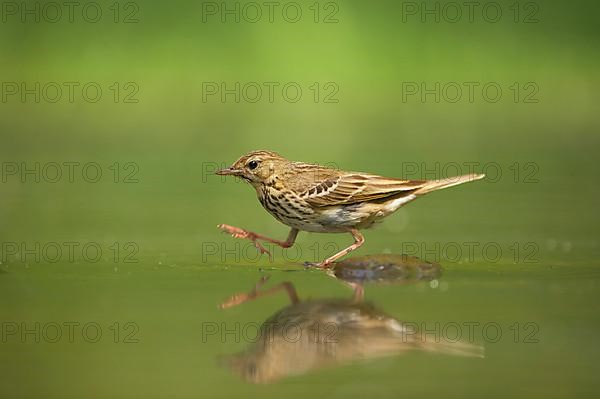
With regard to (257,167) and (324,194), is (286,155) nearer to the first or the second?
(257,167)

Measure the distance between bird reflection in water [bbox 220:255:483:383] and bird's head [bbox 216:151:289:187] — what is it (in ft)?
6.97

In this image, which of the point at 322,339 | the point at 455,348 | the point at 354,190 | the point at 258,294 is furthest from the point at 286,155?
the point at 455,348

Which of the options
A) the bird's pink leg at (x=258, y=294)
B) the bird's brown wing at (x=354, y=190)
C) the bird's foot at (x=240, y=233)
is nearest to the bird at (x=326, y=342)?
the bird's pink leg at (x=258, y=294)

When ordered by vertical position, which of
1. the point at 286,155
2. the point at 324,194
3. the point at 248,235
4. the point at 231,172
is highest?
the point at 286,155

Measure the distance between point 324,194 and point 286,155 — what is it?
710cm

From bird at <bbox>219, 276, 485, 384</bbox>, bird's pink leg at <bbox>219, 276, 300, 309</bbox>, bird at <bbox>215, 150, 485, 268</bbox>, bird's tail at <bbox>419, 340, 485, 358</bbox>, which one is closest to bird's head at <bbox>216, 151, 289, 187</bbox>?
bird at <bbox>215, 150, 485, 268</bbox>

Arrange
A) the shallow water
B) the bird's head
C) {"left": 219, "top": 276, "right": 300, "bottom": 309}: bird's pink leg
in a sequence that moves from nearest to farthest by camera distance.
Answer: the shallow water, {"left": 219, "top": 276, "right": 300, "bottom": 309}: bird's pink leg, the bird's head

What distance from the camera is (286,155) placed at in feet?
60.2

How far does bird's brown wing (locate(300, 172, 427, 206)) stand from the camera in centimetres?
1127

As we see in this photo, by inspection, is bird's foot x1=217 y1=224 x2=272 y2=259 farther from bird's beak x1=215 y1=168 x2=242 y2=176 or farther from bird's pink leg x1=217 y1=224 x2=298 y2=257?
bird's beak x1=215 y1=168 x2=242 y2=176

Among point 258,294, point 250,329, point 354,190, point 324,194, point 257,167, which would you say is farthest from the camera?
point 257,167

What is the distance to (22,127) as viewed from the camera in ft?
71.3

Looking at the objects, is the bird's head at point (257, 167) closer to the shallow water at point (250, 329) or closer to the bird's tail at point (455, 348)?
the shallow water at point (250, 329)

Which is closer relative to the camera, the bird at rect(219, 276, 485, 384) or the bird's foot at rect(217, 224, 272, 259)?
the bird at rect(219, 276, 485, 384)
